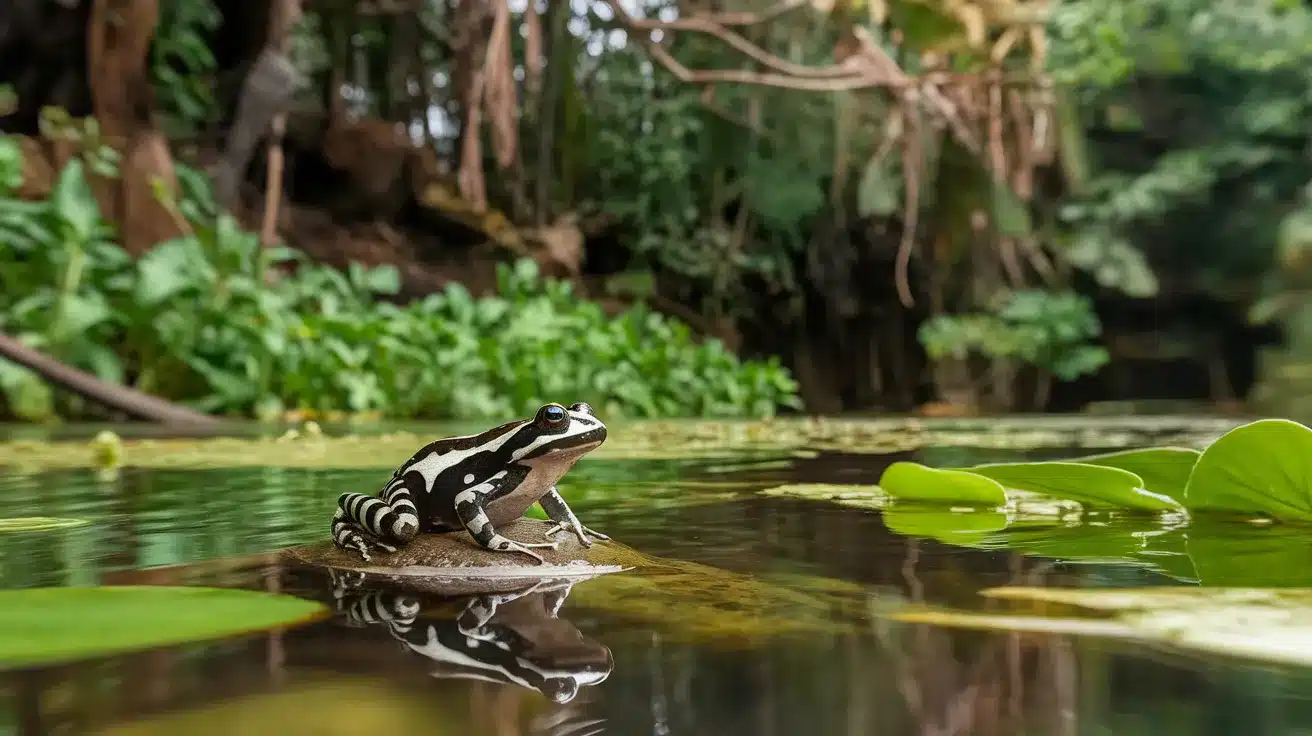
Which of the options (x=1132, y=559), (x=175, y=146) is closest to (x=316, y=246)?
(x=175, y=146)

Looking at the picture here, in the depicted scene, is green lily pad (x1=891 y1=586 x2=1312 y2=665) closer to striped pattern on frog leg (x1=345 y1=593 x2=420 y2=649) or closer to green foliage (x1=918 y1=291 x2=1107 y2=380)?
striped pattern on frog leg (x1=345 y1=593 x2=420 y2=649)

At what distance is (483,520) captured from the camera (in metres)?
1.42

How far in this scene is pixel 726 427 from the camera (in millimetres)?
6105

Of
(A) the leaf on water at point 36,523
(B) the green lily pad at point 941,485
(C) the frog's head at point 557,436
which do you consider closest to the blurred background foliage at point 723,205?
(A) the leaf on water at point 36,523

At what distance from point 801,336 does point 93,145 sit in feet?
26.8

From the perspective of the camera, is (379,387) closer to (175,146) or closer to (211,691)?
(175,146)

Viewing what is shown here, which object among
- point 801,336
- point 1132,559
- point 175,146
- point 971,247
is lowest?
point 1132,559

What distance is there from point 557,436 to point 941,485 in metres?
0.86

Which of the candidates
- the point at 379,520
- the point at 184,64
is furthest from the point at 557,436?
the point at 184,64

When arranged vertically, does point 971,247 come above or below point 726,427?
above

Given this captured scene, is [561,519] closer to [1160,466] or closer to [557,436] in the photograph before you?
[557,436]

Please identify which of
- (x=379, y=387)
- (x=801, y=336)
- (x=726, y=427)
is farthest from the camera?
(x=801, y=336)

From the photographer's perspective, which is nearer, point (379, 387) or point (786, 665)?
point (786, 665)

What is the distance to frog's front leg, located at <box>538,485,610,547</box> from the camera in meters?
1.51
